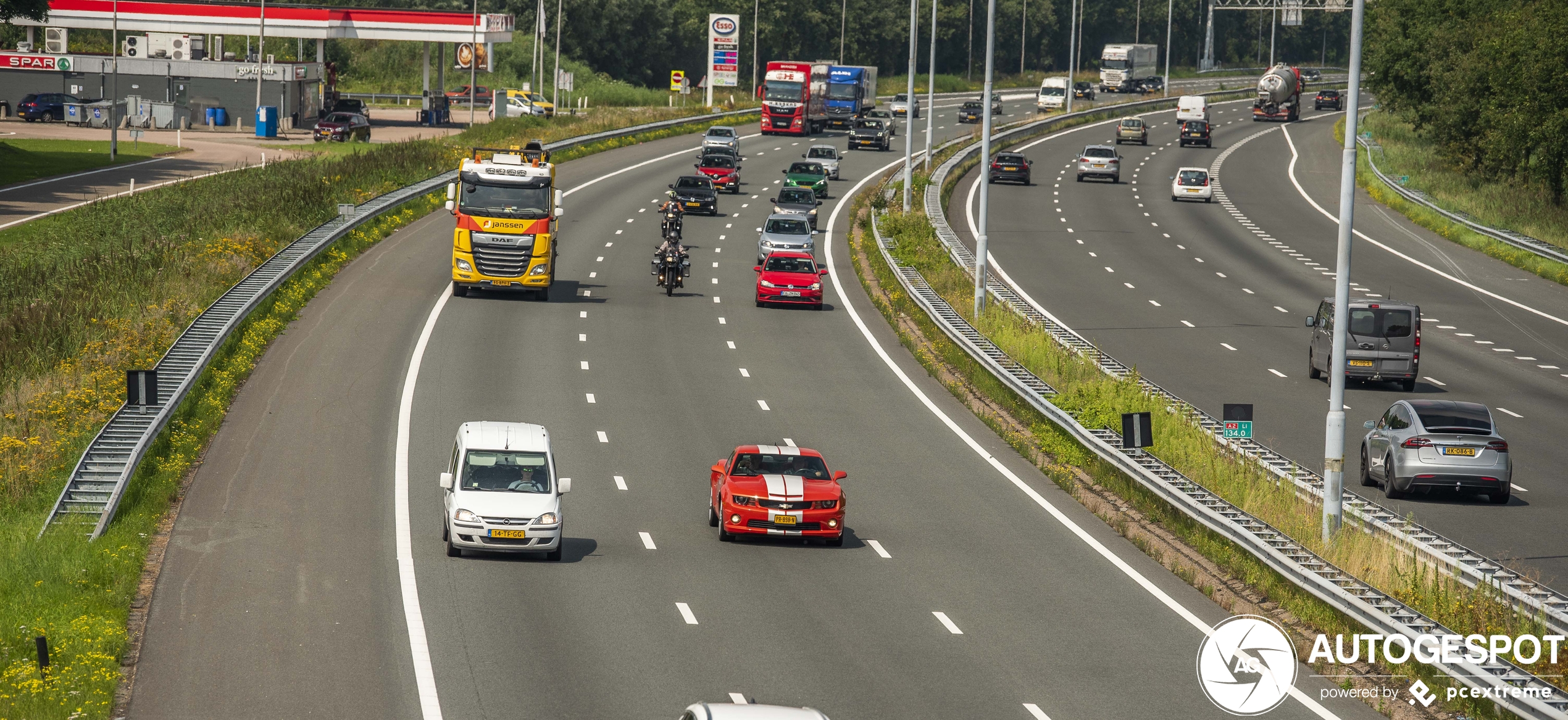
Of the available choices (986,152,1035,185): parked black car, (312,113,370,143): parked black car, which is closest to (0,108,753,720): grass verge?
(312,113,370,143): parked black car

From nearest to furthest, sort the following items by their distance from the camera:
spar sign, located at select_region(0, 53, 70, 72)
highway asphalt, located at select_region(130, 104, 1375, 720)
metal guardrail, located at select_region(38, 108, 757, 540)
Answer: highway asphalt, located at select_region(130, 104, 1375, 720) → metal guardrail, located at select_region(38, 108, 757, 540) → spar sign, located at select_region(0, 53, 70, 72)

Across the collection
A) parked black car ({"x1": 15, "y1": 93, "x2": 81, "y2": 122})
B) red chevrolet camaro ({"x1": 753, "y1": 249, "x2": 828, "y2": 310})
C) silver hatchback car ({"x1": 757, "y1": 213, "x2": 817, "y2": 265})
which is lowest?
red chevrolet camaro ({"x1": 753, "y1": 249, "x2": 828, "y2": 310})

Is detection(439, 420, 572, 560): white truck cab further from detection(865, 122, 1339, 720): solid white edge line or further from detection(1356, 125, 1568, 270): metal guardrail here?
detection(1356, 125, 1568, 270): metal guardrail

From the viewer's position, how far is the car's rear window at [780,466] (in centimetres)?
2336

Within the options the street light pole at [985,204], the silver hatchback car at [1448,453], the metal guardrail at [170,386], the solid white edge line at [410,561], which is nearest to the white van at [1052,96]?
the street light pole at [985,204]

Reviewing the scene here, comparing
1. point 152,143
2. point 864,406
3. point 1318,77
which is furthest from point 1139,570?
point 1318,77

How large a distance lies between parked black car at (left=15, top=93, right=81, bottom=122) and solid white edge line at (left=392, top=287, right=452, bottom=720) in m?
69.9

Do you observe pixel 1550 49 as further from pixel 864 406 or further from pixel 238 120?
pixel 238 120

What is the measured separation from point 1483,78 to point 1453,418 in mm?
47912

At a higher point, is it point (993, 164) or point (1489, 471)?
point (993, 164)

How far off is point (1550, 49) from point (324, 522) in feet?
174

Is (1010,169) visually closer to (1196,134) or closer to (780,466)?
(1196,134)

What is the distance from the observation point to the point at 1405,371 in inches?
1428

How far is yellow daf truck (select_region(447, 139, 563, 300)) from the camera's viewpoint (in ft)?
136
